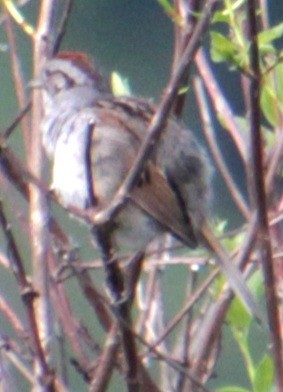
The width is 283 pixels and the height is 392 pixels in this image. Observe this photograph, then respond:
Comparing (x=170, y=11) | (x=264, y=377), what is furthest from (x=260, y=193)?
(x=264, y=377)

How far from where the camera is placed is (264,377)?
9.39ft

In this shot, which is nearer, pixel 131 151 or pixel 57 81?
pixel 131 151

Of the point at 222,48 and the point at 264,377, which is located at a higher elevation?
the point at 222,48

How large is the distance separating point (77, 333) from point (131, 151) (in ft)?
1.89

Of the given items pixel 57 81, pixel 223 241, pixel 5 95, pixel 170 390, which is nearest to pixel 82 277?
pixel 170 390

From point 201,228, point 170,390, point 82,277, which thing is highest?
point 82,277

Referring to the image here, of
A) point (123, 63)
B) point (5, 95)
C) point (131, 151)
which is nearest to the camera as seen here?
point (131, 151)

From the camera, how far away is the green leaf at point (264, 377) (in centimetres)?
286

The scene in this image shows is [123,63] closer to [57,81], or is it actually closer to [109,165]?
[57,81]

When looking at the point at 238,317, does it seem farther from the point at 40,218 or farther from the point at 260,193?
the point at 260,193

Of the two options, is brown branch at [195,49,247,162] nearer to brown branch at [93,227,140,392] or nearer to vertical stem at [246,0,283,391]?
vertical stem at [246,0,283,391]

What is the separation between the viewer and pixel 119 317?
2441mm

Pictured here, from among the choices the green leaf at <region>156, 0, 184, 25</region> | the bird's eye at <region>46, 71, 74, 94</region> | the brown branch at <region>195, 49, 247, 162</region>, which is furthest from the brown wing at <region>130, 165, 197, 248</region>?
the green leaf at <region>156, 0, 184, 25</region>

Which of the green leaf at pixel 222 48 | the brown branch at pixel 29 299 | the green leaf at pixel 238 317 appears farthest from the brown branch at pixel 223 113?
the brown branch at pixel 29 299
